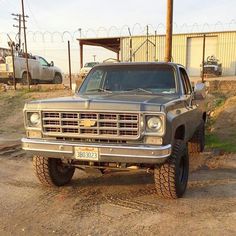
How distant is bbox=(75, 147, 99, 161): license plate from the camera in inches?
186

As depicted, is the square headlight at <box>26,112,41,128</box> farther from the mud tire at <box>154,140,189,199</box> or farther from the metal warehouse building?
the metal warehouse building

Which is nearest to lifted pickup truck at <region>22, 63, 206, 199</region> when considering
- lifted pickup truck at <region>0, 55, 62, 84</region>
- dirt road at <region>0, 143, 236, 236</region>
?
dirt road at <region>0, 143, 236, 236</region>

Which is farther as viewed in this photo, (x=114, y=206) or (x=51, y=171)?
(x=51, y=171)

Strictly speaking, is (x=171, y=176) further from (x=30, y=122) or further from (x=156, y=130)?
(x=30, y=122)

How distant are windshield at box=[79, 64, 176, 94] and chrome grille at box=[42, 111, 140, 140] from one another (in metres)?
1.28

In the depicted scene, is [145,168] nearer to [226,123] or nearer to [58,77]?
[226,123]

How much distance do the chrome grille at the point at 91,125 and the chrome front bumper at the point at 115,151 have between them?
0.42 ft

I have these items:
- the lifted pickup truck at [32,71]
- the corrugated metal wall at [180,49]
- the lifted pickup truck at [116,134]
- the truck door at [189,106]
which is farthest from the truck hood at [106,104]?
the corrugated metal wall at [180,49]

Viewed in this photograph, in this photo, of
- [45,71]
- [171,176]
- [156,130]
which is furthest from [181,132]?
[45,71]

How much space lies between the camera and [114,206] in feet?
16.0

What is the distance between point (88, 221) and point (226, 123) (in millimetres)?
7087

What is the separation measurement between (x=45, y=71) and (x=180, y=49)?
52.2 feet

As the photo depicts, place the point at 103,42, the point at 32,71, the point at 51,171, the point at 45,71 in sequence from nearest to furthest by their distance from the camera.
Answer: the point at 51,171 → the point at 32,71 → the point at 45,71 → the point at 103,42

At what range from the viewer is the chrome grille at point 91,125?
461cm
